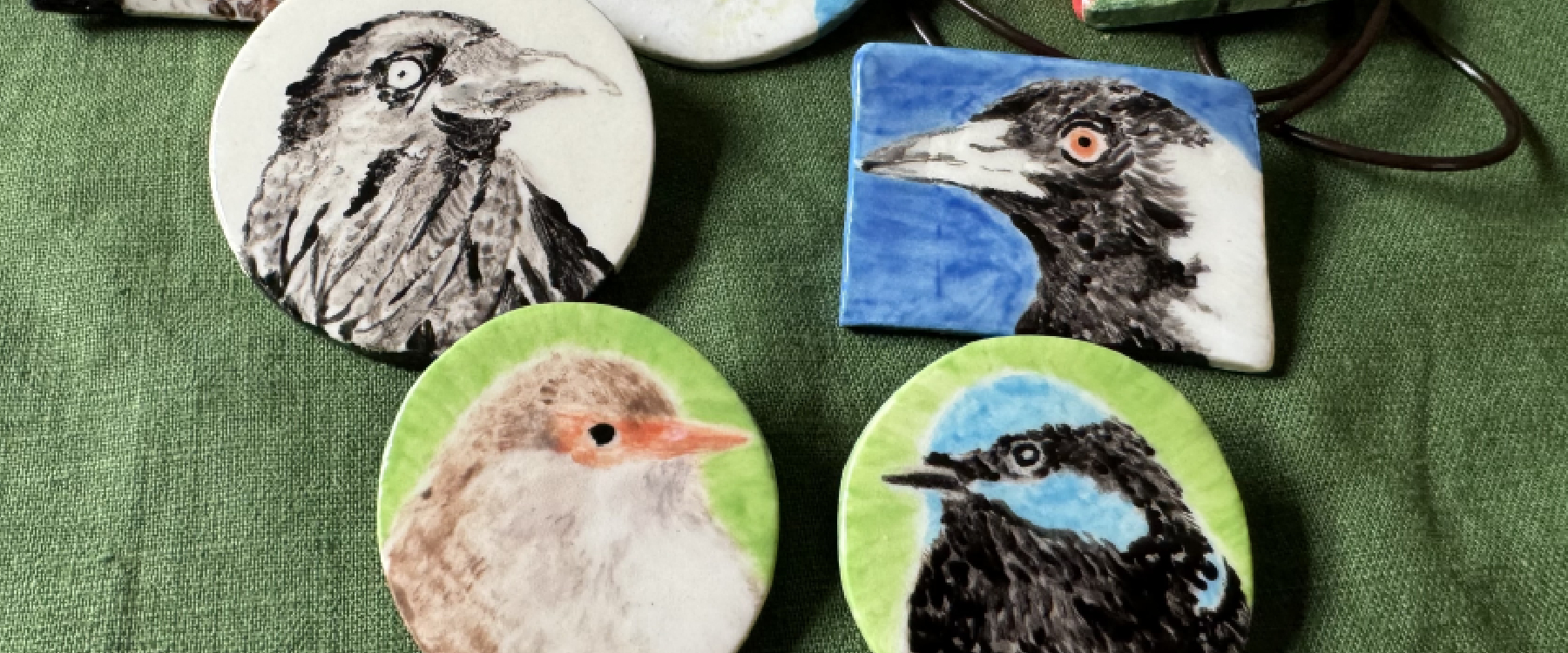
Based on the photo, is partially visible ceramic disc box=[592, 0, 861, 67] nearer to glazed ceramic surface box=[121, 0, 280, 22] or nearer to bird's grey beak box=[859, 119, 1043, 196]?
bird's grey beak box=[859, 119, 1043, 196]

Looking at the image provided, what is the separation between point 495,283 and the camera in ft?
1.97

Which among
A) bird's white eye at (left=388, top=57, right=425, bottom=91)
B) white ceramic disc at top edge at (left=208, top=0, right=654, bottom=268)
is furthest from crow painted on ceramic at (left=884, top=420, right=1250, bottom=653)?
bird's white eye at (left=388, top=57, right=425, bottom=91)

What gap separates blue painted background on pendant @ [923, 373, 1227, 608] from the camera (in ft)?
1.87

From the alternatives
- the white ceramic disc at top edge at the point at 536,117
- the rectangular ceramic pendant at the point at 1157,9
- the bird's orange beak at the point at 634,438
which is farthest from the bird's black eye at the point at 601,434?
the rectangular ceramic pendant at the point at 1157,9

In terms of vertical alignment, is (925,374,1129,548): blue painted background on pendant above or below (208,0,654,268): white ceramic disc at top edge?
below

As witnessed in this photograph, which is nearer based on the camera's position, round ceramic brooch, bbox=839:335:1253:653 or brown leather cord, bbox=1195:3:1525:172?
round ceramic brooch, bbox=839:335:1253:653

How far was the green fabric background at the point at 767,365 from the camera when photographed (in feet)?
1.86

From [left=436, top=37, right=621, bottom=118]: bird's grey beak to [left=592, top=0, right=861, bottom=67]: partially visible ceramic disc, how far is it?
6cm

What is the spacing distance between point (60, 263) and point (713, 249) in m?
0.39

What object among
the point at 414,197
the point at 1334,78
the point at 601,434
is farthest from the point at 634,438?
the point at 1334,78

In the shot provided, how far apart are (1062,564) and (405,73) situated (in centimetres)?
49

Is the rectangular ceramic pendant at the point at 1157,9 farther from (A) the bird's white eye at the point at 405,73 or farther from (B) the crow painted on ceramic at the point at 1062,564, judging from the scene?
(A) the bird's white eye at the point at 405,73

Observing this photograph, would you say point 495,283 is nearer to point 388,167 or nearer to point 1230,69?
point 388,167

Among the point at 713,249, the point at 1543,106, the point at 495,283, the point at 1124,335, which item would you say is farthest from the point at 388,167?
the point at 1543,106
